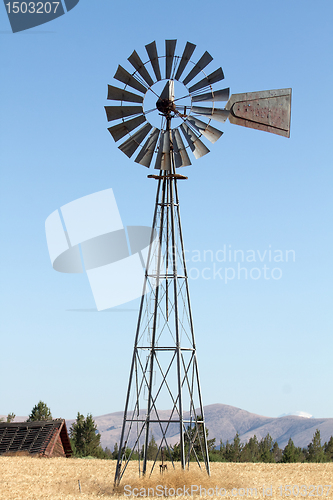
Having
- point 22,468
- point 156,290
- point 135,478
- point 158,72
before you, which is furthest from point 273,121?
point 22,468

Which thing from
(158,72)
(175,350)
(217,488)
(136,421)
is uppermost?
(158,72)

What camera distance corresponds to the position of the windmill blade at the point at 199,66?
20.4 m

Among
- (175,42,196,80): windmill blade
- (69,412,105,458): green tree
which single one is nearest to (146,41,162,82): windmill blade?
(175,42,196,80): windmill blade

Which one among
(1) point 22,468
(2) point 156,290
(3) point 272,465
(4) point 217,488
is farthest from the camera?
(3) point 272,465

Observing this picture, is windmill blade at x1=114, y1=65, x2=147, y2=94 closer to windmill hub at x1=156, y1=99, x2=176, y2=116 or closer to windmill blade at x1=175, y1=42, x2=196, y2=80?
windmill hub at x1=156, y1=99, x2=176, y2=116

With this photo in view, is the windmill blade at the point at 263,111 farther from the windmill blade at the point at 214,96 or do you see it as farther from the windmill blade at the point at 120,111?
the windmill blade at the point at 120,111

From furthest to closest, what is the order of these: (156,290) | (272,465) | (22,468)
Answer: (272,465) < (22,468) < (156,290)

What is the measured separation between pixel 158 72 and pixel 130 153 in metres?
3.01

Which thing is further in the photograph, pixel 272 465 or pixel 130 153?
pixel 272 465

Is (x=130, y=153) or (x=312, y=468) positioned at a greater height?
(x=130, y=153)

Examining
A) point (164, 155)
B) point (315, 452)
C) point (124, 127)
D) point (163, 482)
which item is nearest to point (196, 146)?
point (164, 155)

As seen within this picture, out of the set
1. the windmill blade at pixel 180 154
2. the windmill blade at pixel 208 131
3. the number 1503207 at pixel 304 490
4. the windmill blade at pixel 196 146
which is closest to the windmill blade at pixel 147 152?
the windmill blade at pixel 180 154

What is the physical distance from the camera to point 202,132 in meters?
21.2

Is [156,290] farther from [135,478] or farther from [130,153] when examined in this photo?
[135,478]
